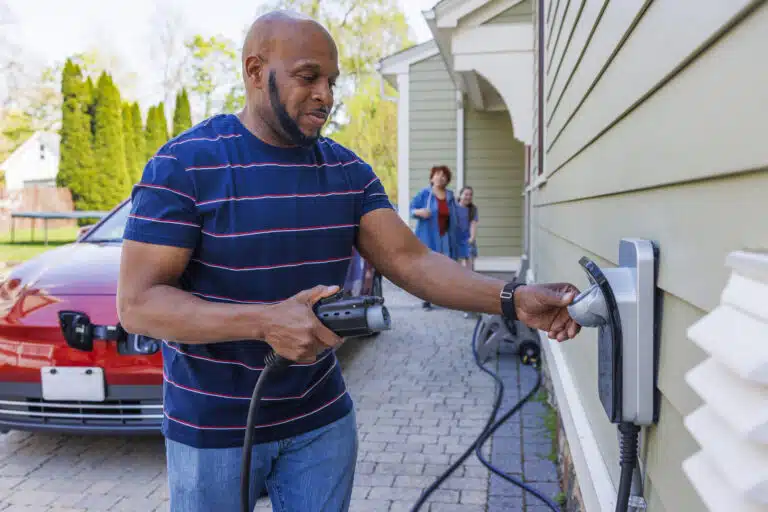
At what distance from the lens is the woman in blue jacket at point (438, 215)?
352 inches

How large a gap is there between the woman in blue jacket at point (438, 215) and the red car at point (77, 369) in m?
5.20

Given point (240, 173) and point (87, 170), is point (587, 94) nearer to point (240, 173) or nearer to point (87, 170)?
point (240, 173)

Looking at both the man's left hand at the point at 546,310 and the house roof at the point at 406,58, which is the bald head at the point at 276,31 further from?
the house roof at the point at 406,58

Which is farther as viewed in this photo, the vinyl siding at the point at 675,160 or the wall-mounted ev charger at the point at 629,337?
the wall-mounted ev charger at the point at 629,337

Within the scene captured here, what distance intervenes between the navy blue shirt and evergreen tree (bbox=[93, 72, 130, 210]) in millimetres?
26732

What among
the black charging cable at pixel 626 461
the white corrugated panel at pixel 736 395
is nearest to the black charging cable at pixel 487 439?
the black charging cable at pixel 626 461

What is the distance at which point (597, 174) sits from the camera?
256 cm

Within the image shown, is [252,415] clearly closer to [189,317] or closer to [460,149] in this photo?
[189,317]

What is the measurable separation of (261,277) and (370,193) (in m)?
0.44

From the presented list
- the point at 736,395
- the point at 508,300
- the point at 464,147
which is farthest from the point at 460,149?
the point at 736,395

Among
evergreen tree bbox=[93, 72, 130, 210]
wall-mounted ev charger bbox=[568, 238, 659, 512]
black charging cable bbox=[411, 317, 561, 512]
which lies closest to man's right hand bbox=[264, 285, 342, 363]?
wall-mounted ev charger bbox=[568, 238, 659, 512]

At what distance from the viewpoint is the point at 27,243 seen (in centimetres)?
2353

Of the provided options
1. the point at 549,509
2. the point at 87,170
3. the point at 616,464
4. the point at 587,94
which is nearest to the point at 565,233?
the point at 587,94

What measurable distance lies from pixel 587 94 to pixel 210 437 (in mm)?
1855
